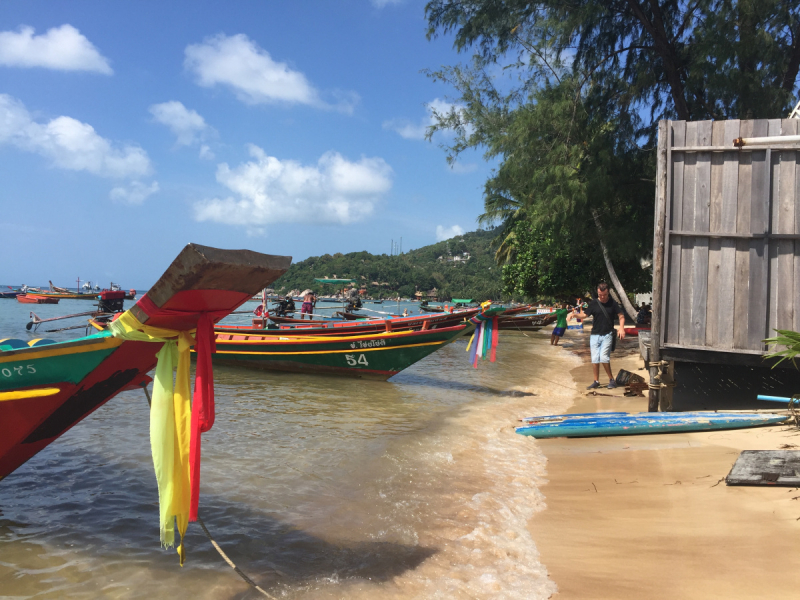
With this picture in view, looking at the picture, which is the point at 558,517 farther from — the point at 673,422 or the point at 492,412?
the point at 492,412

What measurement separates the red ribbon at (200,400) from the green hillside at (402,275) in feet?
175

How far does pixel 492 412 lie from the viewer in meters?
8.34

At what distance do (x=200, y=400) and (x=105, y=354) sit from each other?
135 cm

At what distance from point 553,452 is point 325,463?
8.23ft

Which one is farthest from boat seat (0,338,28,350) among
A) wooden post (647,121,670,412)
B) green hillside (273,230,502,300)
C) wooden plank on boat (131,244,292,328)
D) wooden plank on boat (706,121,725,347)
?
green hillside (273,230,502,300)

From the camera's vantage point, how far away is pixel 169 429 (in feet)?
9.14

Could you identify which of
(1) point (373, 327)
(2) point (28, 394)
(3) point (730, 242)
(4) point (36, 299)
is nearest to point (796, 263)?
(3) point (730, 242)

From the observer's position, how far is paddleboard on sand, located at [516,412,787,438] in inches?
204

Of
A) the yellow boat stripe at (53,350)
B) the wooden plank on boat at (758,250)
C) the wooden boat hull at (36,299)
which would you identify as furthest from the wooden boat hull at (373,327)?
the wooden boat hull at (36,299)

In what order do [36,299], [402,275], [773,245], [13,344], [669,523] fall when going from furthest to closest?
[402,275], [36,299], [773,245], [13,344], [669,523]

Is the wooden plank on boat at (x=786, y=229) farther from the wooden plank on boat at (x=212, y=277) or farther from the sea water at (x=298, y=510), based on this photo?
the wooden plank on boat at (x=212, y=277)

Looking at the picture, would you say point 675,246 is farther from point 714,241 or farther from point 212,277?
point 212,277

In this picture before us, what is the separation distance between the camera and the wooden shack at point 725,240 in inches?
224

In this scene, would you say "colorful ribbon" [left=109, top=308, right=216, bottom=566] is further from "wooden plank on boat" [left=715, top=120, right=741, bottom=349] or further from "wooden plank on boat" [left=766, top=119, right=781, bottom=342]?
"wooden plank on boat" [left=766, top=119, right=781, bottom=342]
